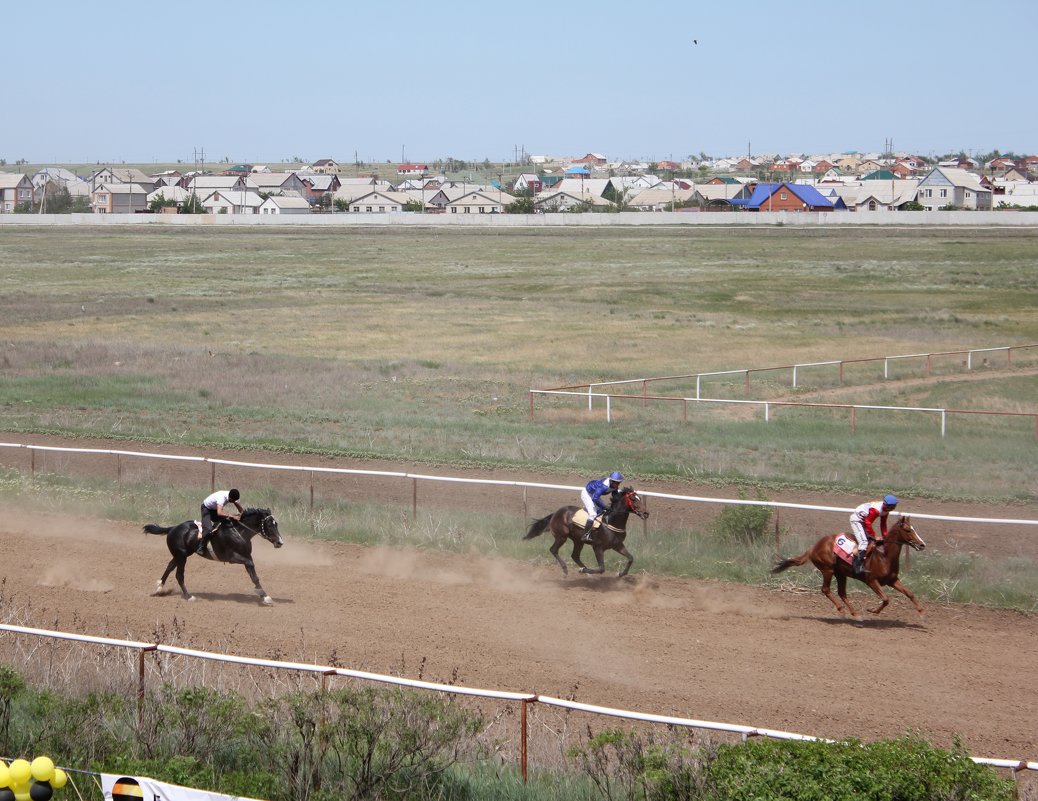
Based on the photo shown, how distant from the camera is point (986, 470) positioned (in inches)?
862

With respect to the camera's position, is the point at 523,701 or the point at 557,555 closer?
the point at 523,701

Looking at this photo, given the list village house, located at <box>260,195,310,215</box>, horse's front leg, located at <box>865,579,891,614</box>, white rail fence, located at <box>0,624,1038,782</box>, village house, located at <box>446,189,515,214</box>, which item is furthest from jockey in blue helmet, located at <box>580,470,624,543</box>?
village house, located at <box>446,189,515,214</box>

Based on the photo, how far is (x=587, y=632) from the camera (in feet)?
44.5

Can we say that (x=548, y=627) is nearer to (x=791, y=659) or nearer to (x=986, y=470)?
(x=791, y=659)

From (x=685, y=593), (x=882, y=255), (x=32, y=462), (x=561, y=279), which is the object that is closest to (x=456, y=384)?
(x=32, y=462)

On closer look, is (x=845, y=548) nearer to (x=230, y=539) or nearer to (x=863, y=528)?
(x=863, y=528)

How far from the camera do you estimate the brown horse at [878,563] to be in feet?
44.6

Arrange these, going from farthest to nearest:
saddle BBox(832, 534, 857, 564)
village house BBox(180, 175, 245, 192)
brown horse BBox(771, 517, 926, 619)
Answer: village house BBox(180, 175, 245, 192), saddle BBox(832, 534, 857, 564), brown horse BBox(771, 517, 926, 619)

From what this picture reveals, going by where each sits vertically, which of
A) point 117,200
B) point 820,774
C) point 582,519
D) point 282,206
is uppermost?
point 117,200

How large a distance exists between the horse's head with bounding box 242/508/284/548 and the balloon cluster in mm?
8615

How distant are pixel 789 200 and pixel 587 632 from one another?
130 metres

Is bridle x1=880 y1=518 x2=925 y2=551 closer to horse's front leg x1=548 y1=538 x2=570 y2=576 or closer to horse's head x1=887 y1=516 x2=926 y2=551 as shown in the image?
horse's head x1=887 y1=516 x2=926 y2=551

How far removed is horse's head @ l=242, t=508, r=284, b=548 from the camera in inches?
568

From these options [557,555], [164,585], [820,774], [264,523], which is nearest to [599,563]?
[557,555]
